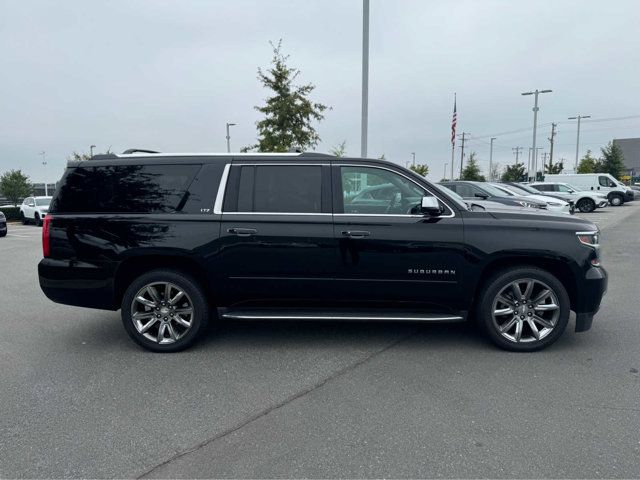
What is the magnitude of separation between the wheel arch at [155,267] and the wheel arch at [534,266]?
2.63 m

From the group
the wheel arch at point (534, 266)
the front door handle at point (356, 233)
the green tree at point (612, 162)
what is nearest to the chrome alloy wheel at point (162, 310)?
the front door handle at point (356, 233)

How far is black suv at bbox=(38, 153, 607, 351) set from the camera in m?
4.36

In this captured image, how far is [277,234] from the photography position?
4.39m

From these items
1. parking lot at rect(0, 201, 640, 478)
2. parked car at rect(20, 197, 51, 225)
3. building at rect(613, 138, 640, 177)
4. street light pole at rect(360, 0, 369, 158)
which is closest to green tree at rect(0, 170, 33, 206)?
parked car at rect(20, 197, 51, 225)

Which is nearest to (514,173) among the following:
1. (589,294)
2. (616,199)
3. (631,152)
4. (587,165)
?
(587,165)

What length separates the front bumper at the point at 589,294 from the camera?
435cm

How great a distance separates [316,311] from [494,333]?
169 cm

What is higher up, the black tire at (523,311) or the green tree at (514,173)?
the green tree at (514,173)

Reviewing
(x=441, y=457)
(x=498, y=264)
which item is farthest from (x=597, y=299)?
(x=441, y=457)

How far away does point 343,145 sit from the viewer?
32.4m

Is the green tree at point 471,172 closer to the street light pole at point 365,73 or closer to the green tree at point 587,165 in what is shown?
the green tree at point 587,165

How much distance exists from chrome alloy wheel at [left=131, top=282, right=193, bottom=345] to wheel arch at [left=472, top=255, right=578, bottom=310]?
2.80 metres

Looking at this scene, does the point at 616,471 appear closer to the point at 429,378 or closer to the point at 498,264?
the point at 429,378

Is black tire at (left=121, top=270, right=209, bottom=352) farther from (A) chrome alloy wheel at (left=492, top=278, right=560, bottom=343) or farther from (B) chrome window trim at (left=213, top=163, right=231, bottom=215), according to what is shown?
(A) chrome alloy wheel at (left=492, top=278, right=560, bottom=343)
